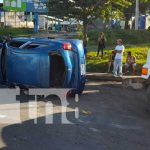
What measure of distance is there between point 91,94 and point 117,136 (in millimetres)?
5265

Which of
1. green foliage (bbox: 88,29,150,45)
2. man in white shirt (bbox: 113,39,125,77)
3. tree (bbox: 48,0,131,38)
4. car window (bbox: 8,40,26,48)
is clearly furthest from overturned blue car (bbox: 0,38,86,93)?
green foliage (bbox: 88,29,150,45)

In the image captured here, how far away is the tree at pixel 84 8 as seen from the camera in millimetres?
21986

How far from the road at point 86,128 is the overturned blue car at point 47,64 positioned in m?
0.66

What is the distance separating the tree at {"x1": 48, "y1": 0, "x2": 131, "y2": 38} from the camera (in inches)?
866

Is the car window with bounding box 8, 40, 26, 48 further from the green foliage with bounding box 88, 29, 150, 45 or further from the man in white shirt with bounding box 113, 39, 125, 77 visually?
the green foliage with bounding box 88, 29, 150, 45

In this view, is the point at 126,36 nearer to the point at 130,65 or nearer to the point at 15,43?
the point at 130,65

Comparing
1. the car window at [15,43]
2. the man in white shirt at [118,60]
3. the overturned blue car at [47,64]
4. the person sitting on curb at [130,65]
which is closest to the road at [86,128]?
the overturned blue car at [47,64]

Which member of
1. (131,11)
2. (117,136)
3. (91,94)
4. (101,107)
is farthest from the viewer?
(131,11)

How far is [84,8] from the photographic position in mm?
22188

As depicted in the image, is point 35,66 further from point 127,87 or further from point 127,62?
point 127,62

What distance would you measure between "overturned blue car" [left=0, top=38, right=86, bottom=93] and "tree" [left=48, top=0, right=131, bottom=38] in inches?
332

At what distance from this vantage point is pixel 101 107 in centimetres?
1234

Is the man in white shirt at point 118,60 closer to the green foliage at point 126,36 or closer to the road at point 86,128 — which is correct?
the road at point 86,128

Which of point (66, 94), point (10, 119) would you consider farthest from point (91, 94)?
point (10, 119)
